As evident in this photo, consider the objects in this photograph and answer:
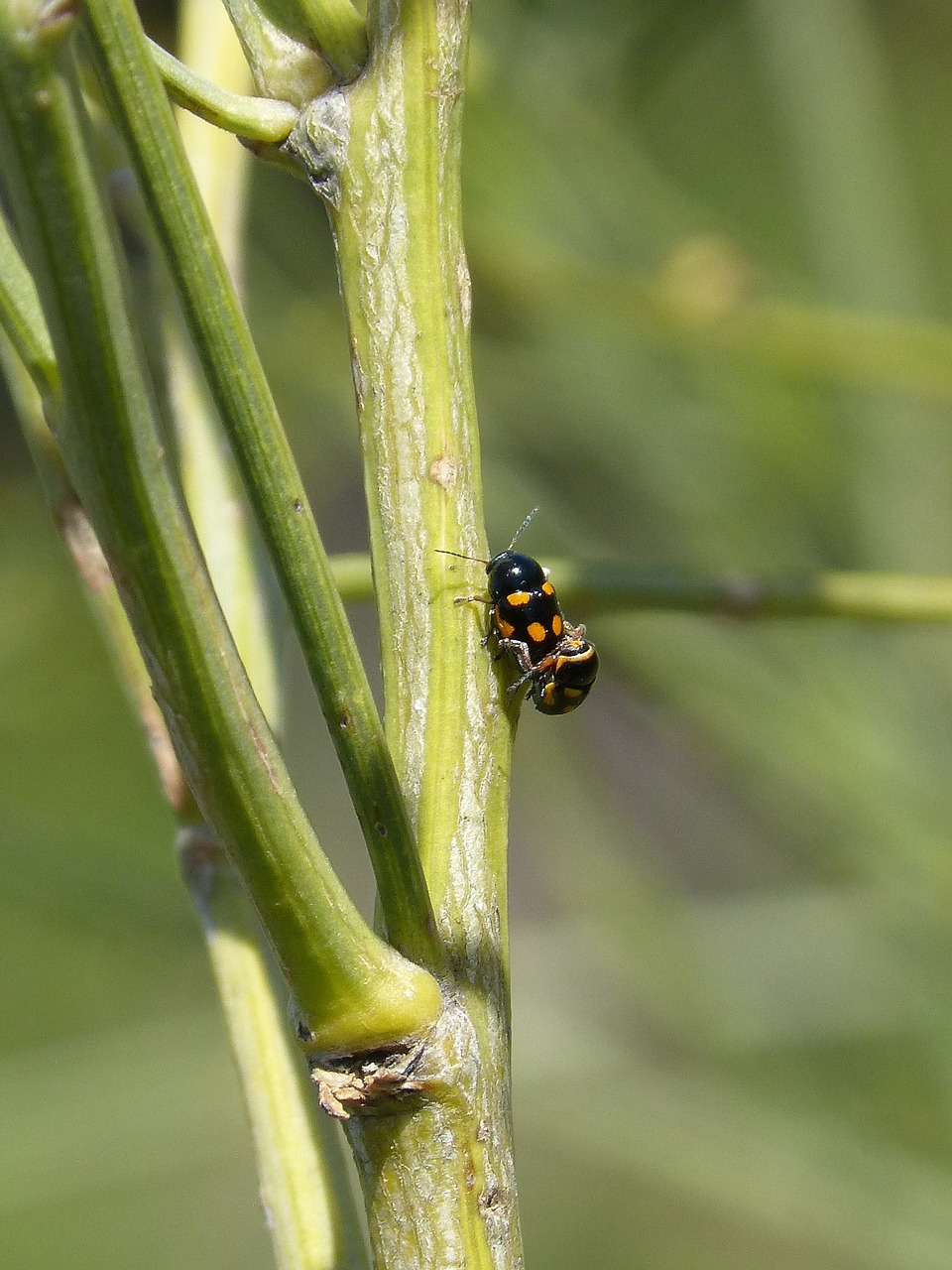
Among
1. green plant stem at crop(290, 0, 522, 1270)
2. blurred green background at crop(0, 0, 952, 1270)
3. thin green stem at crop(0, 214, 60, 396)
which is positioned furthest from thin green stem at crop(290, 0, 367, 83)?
blurred green background at crop(0, 0, 952, 1270)

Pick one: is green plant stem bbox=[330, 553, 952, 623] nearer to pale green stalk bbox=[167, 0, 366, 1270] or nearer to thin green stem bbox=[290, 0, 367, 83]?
pale green stalk bbox=[167, 0, 366, 1270]

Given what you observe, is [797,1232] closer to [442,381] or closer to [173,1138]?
[173,1138]

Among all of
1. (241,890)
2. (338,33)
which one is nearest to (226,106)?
(338,33)

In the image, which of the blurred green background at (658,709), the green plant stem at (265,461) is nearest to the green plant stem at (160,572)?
the green plant stem at (265,461)

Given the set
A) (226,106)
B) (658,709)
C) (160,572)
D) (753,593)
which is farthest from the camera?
(658,709)

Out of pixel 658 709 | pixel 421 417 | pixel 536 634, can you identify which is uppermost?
pixel 658 709

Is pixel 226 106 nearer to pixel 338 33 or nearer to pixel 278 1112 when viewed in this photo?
pixel 338 33

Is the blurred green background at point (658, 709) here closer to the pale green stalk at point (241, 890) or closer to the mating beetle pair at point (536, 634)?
the mating beetle pair at point (536, 634)
